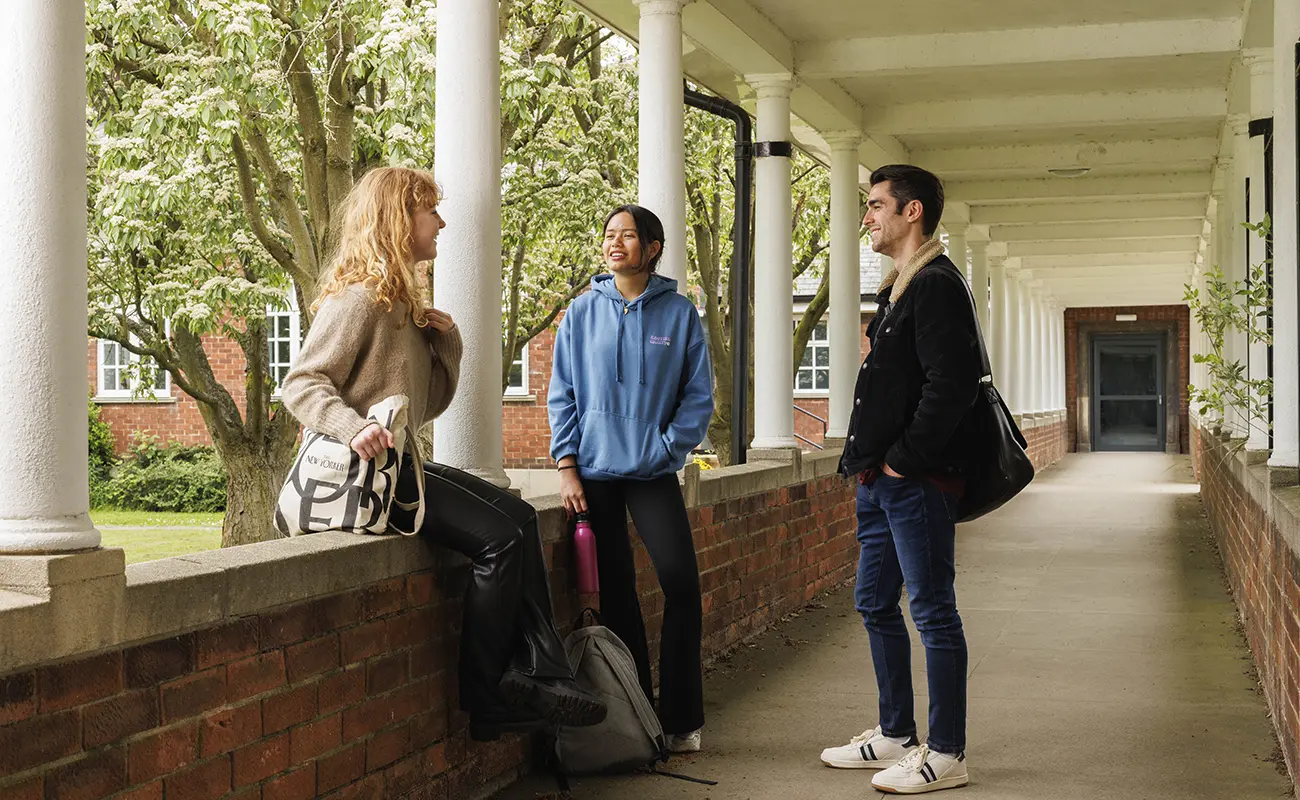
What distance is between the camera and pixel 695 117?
550 inches

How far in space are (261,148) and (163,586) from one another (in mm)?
8302

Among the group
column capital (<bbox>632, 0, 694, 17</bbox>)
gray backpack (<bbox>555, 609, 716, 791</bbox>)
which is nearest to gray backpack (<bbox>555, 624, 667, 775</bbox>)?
gray backpack (<bbox>555, 609, 716, 791</bbox>)

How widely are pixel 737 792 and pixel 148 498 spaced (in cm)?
1892

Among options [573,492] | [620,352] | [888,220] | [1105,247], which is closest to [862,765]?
[573,492]

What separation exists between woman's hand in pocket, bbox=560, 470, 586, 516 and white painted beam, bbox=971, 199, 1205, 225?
11994 millimetres

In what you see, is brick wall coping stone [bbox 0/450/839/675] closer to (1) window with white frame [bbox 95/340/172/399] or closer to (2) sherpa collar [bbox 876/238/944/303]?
(2) sherpa collar [bbox 876/238/944/303]

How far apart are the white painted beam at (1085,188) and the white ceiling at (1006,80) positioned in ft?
0.05

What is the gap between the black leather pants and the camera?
3795 mm

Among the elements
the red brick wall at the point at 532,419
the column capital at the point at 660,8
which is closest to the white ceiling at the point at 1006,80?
the column capital at the point at 660,8

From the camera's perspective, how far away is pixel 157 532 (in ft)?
59.0

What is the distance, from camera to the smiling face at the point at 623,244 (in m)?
4.66

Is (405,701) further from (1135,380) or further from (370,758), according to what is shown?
(1135,380)

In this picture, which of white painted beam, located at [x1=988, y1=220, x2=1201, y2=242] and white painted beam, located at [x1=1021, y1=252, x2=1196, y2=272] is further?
white painted beam, located at [x1=1021, y1=252, x2=1196, y2=272]

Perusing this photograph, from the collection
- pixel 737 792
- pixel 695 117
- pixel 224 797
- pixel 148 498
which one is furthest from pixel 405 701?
pixel 148 498
